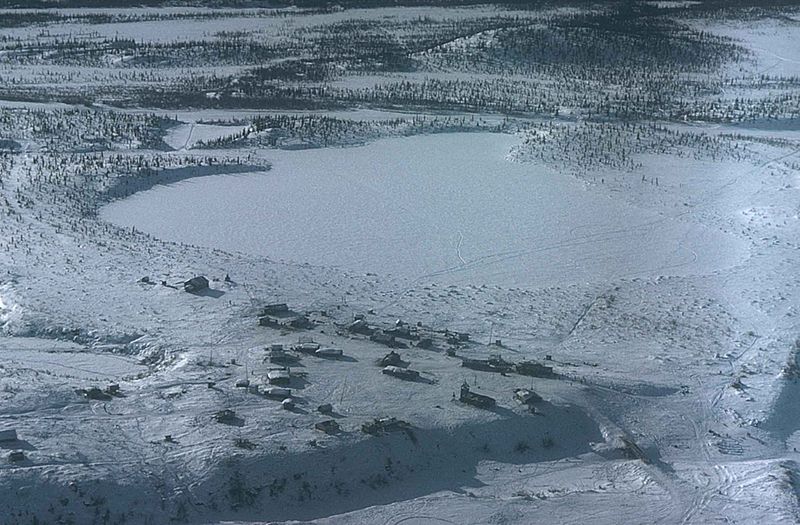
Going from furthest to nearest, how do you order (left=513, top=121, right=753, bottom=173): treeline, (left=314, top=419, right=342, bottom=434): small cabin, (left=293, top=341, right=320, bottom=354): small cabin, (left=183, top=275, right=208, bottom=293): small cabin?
(left=513, top=121, right=753, bottom=173): treeline → (left=183, top=275, right=208, bottom=293): small cabin → (left=293, top=341, right=320, bottom=354): small cabin → (left=314, top=419, right=342, bottom=434): small cabin

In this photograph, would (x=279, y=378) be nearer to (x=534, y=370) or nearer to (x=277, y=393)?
(x=277, y=393)

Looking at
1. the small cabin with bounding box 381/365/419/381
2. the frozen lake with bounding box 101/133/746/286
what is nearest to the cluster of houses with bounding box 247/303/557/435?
the small cabin with bounding box 381/365/419/381

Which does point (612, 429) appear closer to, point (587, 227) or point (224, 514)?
point (224, 514)

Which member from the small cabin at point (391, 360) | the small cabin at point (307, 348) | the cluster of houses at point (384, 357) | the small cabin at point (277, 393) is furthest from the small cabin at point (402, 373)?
the small cabin at point (277, 393)

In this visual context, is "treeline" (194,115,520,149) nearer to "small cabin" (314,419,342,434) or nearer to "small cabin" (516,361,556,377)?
"small cabin" (516,361,556,377)

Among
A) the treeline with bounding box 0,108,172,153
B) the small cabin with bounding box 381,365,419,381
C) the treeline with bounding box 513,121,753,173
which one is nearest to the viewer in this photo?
the small cabin with bounding box 381,365,419,381
